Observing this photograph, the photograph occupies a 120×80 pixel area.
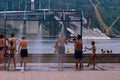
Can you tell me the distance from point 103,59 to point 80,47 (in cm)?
487

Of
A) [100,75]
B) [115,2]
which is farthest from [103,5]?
[100,75]

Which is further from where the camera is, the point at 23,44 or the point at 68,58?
the point at 68,58

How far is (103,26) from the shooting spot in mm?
107250

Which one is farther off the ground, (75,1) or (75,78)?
(75,1)

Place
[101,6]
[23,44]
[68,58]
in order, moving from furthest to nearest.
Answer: [101,6]
[68,58]
[23,44]

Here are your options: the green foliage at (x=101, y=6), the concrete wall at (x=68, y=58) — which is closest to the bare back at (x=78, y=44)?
the concrete wall at (x=68, y=58)

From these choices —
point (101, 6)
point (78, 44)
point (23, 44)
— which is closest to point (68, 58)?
point (78, 44)

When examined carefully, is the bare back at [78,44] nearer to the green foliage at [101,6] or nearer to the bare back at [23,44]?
the bare back at [23,44]

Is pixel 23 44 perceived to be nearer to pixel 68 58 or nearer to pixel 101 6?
pixel 68 58

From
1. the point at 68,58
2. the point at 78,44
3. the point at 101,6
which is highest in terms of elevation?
the point at 101,6

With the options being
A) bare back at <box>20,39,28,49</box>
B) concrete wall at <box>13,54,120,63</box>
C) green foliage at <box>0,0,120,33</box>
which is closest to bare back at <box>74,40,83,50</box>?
bare back at <box>20,39,28,49</box>

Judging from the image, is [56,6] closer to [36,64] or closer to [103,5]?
[103,5]

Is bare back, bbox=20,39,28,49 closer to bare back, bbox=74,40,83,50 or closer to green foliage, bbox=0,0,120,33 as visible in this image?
bare back, bbox=74,40,83,50

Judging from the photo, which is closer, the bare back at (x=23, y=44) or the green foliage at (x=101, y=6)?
the bare back at (x=23, y=44)
